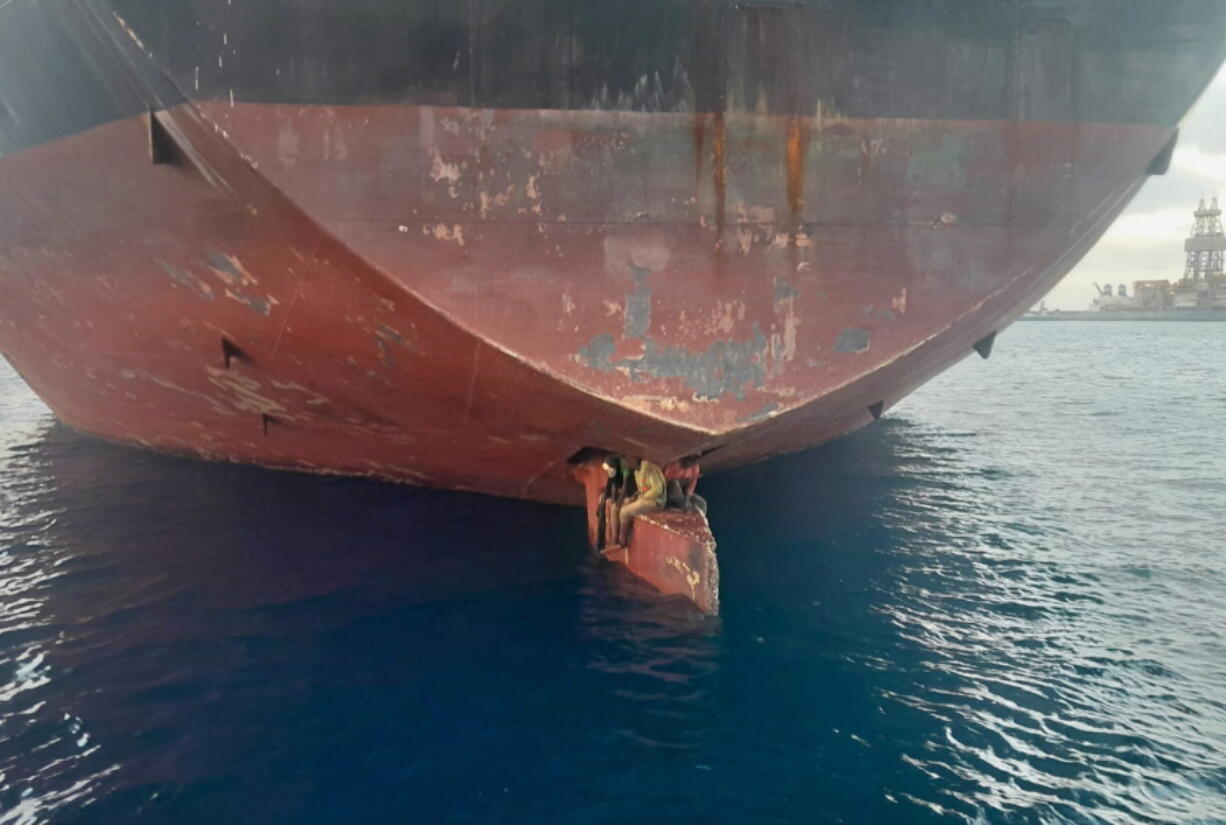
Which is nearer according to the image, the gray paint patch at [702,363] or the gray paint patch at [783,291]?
the gray paint patch at [702,363]

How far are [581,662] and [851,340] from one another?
3.07 meters

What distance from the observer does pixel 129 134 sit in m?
6.22

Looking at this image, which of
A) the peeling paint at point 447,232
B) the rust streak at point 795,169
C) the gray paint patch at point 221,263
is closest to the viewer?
the peeling paint at point 447,232

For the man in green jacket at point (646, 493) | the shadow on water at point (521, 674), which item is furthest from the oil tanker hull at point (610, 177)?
the shadow on water at point (521, 674)

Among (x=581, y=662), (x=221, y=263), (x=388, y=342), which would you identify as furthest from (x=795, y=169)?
(x=221, y=263)

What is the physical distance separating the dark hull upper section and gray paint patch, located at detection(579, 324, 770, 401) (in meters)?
1.66

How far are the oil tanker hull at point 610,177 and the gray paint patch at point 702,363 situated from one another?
0.07 feet

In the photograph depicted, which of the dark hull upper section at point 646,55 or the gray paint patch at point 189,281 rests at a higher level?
the dark hull upper section at point 646,55

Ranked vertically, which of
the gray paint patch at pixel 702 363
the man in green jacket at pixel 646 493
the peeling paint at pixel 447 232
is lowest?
the man in green jacket at pixel 646 493

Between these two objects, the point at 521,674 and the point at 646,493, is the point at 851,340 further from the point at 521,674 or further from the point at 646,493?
the point at 521,674

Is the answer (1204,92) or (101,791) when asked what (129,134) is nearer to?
(101,791)

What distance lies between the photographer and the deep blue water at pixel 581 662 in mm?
4562

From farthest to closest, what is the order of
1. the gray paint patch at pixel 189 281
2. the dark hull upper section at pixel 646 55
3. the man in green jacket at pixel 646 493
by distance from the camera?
the man in green jacket at pixel 646 493 → the gray paint patch at pixel 189 281 → the dark hull upper section at pixel 646 55

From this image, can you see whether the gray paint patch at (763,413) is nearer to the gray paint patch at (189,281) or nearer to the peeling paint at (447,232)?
the peeling paint at (447,232)
